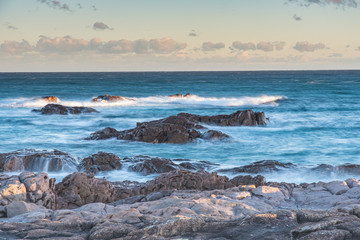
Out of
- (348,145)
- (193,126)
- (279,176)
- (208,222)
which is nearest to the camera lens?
(208,222)

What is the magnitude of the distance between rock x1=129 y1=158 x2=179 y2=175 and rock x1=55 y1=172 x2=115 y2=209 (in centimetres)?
288

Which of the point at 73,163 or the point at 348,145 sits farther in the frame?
the point at 348,145

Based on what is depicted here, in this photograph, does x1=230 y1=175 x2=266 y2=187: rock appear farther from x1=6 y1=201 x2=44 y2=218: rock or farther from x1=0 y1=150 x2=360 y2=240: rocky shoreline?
x1=6 y1=201 x2=44 y2=218: rock

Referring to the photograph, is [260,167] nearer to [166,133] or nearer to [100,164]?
[100,164]

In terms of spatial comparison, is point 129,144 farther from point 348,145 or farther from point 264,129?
point 348,145

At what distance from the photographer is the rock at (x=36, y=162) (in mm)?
14289

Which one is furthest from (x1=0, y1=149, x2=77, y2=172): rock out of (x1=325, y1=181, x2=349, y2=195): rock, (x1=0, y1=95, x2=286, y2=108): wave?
(x1=0, y1=95, x2=286, y2=108): wave

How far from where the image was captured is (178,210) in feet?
24.1

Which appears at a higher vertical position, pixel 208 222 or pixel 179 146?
pixel 208 222

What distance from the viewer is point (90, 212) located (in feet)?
25.8

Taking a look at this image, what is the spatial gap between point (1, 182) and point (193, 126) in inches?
553

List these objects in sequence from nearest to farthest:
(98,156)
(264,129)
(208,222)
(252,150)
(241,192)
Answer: (208,222) → (241,192) → (98,156) → (252,150) → (264,129)

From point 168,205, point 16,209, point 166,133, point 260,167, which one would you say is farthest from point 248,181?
point 166,133

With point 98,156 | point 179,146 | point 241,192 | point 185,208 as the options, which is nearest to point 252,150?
point 179,146
